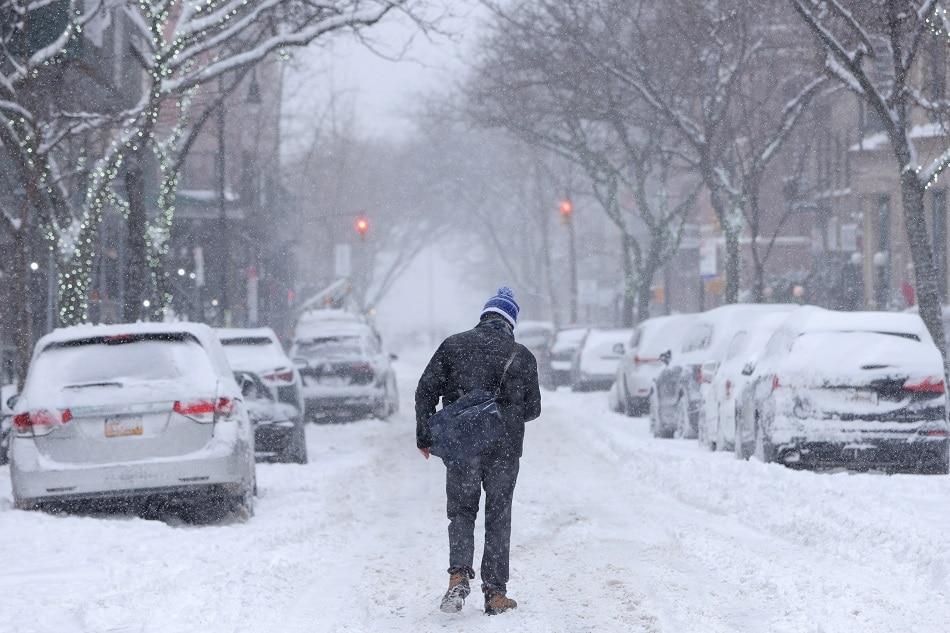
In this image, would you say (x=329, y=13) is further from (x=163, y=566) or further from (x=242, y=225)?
(x=242, y=225)

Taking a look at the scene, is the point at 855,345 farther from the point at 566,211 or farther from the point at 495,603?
the point at 566,211

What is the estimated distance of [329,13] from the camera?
24266mm

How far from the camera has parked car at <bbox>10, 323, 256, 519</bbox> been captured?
38.8ft

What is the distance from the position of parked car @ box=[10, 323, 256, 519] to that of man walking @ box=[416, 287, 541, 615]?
4.21 metres

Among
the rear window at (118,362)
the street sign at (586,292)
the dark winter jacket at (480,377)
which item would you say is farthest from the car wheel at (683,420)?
the street sign at (586,292)

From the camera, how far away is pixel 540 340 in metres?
43.4

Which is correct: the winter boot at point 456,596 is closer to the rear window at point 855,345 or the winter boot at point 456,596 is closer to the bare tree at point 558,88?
the rear window at point 855,345

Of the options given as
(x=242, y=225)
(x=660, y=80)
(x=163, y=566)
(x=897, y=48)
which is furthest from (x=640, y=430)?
(x=242, y=225)

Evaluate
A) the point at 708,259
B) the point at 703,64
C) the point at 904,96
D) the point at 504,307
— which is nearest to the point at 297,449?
the point at 904,96

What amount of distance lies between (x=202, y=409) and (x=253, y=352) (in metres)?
7.09

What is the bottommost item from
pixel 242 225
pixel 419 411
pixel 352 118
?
pixel 419 411

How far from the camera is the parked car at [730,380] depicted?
17.2 metres

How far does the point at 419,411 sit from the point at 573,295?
176 ft

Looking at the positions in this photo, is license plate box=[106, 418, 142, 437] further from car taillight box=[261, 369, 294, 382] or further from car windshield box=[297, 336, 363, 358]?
car windshield box=[297, 336, 363, 358]
